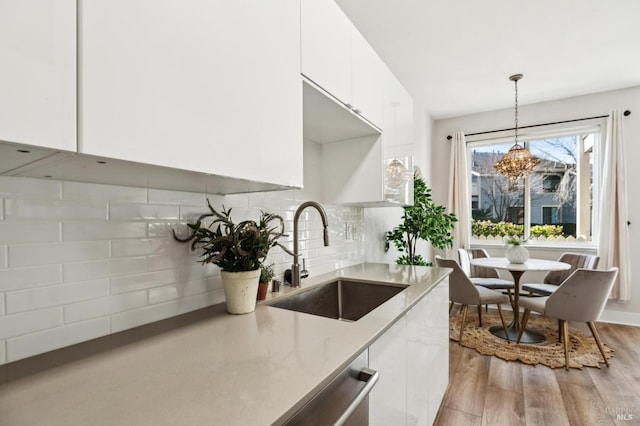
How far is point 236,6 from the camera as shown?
2.83 ft

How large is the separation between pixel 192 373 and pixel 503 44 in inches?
130

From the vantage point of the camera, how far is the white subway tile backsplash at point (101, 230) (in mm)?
835

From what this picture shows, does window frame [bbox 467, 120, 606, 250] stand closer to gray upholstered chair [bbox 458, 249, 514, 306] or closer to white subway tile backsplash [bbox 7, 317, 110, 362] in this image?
gray upholstered chair [bbox 458, 249, 514, 306]

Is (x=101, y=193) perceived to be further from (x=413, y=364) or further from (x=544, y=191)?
(x=544, y=191)

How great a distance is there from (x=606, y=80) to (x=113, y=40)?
15.5 ft

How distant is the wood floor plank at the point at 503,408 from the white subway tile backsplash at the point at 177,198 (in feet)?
6.86

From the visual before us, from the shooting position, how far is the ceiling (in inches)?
87.6

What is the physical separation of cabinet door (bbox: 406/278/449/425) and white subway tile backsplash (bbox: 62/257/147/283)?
40.3 inches

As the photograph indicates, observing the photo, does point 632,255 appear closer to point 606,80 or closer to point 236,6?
point 606,80

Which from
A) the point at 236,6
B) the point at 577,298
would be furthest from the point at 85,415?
the point at 577,298

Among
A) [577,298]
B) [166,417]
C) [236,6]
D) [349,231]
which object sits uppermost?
[236,6]

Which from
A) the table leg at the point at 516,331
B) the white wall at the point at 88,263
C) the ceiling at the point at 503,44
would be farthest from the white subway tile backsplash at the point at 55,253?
the table leg at the point at 516,331

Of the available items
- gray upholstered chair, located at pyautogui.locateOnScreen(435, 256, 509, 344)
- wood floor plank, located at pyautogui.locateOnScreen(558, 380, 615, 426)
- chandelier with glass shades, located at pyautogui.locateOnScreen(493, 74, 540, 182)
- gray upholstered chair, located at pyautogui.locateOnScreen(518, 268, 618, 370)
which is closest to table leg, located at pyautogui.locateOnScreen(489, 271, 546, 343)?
gray upholstered chair, located at pyautogui.locateOnScreen(435, 256, 509, 344)

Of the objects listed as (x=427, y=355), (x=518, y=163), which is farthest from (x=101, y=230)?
(x=518, y=163)
